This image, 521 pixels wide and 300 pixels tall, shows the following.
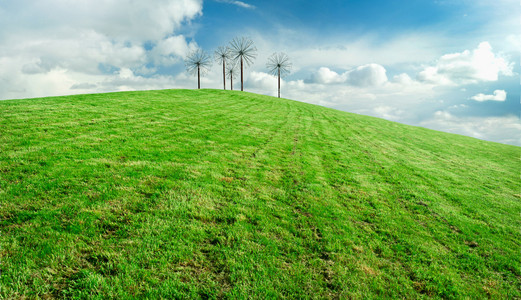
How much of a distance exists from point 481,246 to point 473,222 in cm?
184

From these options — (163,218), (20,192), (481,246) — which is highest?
(20,192)

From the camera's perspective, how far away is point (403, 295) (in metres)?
3.92

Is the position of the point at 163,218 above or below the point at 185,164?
below

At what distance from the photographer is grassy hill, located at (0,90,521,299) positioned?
371 centimetres

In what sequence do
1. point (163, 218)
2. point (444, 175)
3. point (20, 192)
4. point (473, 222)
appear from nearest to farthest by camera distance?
point (163, 218) < point (20, 192) < point (473, 222) < point (444, 175)

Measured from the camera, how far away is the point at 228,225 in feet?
17.2

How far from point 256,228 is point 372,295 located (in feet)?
8.70

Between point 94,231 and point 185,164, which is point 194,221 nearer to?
point 94,231

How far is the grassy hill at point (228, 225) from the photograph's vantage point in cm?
371

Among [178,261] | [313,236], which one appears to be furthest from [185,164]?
[313,236]

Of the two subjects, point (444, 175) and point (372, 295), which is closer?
point (372, 295)

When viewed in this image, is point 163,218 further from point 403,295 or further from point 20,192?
point 403,295

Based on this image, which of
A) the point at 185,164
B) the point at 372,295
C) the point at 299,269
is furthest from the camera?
the point at 185,164

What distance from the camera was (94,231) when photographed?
446cm
